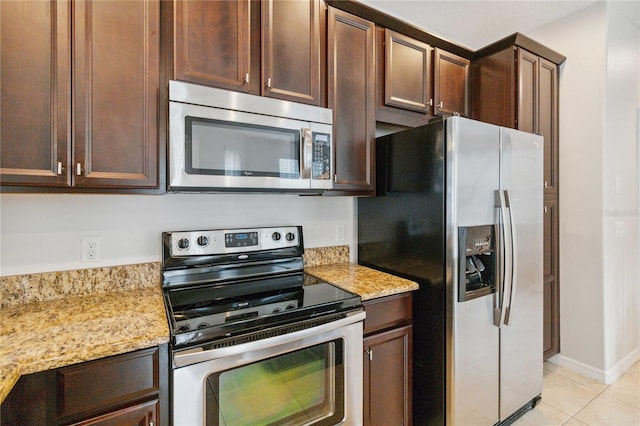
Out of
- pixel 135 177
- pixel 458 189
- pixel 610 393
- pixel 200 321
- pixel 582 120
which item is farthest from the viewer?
pixel 582 120

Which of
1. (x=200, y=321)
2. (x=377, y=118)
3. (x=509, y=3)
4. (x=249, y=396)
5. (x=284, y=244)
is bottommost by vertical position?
(x=249, y=396)

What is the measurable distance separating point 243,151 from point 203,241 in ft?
1.73

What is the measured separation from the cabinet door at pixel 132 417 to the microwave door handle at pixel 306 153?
3.61 ft

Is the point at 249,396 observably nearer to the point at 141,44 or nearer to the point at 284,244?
the point at 284,244

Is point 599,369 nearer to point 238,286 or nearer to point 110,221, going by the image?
point 238,286

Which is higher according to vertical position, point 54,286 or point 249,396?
point 54,286

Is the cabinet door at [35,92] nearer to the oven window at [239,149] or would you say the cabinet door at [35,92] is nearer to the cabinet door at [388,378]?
the oven window at [239,149]

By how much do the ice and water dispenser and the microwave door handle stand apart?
811mm

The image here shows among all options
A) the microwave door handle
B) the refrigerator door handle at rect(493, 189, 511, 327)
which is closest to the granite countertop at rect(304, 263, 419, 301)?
the refrigerator door handle at rect(493, 189, 511, 327)

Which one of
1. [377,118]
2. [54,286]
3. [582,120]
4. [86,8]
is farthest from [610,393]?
[86,8]

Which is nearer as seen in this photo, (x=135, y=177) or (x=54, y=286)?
(x=135, y=177)

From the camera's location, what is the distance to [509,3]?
2.24m

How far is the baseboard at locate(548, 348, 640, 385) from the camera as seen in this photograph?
7.72 feet

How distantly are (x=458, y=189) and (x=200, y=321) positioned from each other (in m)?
1.29
